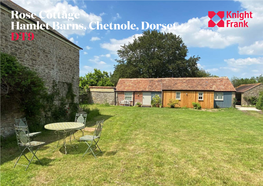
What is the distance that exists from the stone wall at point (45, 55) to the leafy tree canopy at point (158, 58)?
2311 centimetres

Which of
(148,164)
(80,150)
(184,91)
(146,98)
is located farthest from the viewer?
(146,98)

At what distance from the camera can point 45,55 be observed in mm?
8422

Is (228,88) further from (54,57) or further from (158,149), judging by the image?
(54,57)

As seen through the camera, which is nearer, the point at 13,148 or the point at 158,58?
the point at 13,148

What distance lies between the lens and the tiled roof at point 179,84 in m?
20.9

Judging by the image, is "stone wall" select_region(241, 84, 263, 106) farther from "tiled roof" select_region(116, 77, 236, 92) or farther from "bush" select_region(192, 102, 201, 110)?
"bush" select_region(192, 102, 201, 110)

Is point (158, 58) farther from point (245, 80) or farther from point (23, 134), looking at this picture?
point (245, 80)

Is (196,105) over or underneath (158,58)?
underneath

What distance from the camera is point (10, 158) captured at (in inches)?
185

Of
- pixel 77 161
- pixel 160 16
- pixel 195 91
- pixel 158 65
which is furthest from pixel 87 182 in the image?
pixel 158 65

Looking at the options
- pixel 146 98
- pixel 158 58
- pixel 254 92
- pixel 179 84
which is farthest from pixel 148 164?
pixel 158 58

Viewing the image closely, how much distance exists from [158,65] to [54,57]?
86.0ft

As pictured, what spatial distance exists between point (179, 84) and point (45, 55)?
699 inches

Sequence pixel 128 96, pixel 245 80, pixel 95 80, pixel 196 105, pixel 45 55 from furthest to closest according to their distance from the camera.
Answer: pixel 245 80 < pixel 95 80 < pixel 128 96 < pixel 196 105 < pixel 45 55
